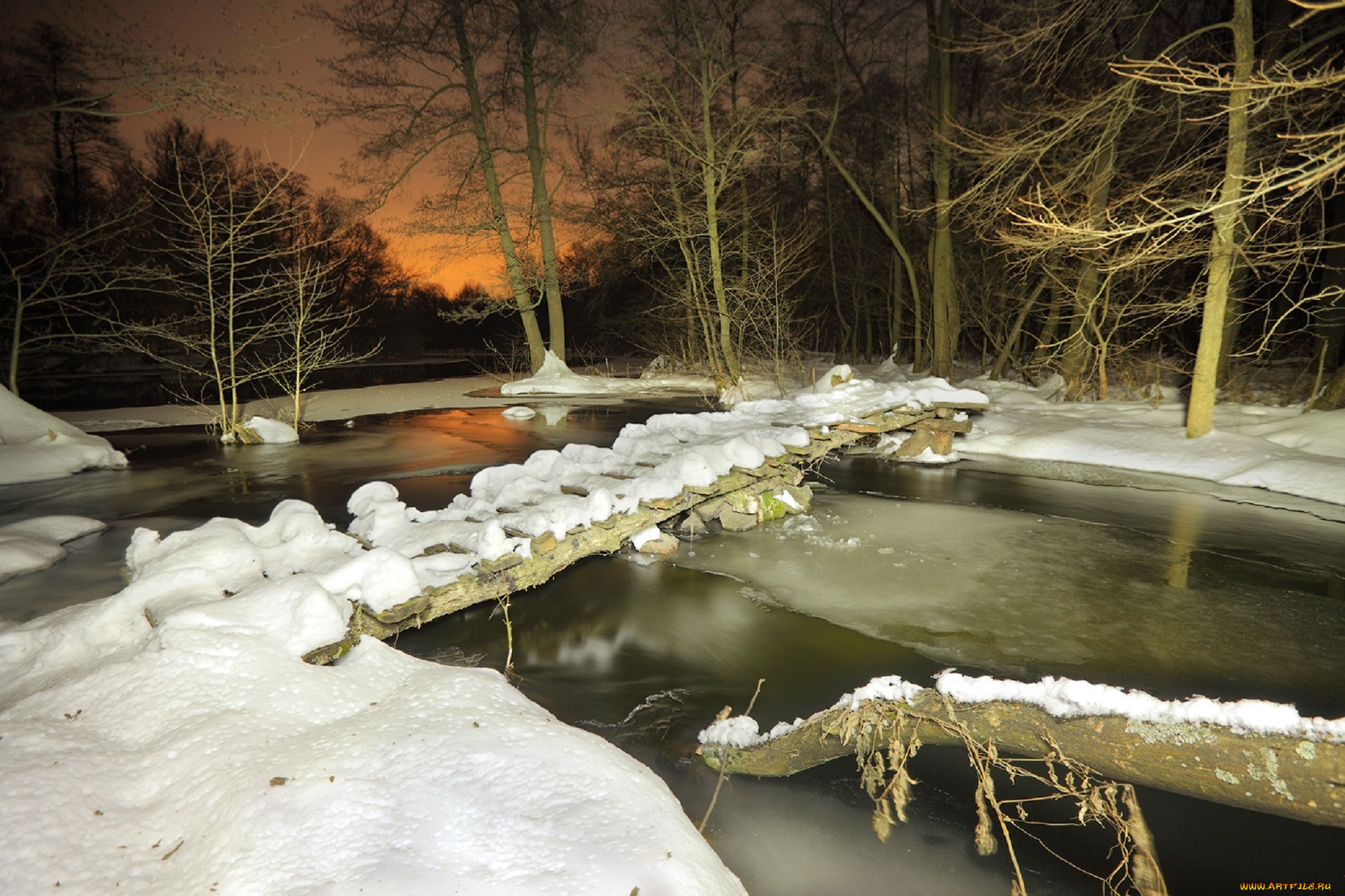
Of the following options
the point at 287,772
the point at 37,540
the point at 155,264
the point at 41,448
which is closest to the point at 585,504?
the point at 287,772

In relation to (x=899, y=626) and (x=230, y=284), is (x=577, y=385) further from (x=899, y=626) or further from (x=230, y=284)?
(x=899, y=626)

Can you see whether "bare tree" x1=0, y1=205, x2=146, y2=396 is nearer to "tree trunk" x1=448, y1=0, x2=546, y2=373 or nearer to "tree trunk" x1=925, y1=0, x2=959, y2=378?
"tree trunk" x1=448, y1=0, x2=546, y2=373

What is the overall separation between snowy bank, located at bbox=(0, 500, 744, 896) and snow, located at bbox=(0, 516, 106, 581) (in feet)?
8.97

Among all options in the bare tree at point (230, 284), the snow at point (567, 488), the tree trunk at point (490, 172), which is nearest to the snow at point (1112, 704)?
the snow at point (567, 488)

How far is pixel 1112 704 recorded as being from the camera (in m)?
2.66

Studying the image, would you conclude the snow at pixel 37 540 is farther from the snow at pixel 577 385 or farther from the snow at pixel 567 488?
the snow at pixel 577 385

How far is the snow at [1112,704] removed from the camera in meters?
2.34

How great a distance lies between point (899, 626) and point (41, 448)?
40.2ft

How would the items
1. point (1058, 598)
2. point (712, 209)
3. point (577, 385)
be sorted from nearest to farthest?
point (1058, 598) → point (712, 209) → point (577, 385)

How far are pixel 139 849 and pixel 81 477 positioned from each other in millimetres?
9934

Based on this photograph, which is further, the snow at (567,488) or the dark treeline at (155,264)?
the dark treeline at (155,264)

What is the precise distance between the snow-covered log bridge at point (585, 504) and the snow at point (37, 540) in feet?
8.68

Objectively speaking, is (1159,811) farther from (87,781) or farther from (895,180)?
(895,180)

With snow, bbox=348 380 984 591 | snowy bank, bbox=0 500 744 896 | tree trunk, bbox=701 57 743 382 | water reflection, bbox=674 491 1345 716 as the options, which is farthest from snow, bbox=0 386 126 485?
tree trunk, bbox=701 57 743 382
